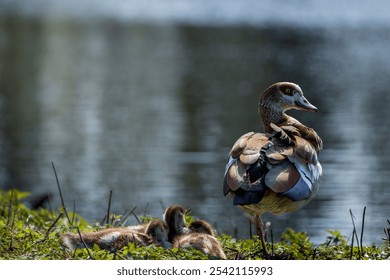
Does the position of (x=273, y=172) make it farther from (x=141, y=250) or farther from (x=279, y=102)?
(x=279, y=102)

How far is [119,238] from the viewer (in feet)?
24.7

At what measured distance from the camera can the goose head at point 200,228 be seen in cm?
788

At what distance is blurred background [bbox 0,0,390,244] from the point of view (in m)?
13.9

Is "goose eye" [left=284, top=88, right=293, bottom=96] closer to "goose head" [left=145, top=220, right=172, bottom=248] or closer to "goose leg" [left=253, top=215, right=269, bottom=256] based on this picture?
"goose leg" [left=253, top=215, right=269, bottom=256]

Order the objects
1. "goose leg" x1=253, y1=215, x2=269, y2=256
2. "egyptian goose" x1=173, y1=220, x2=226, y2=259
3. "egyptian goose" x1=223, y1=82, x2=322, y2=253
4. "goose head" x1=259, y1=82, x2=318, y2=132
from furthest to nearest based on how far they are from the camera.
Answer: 1. "goose head" x1=259, y1=82, x2=318, y2=132
2. "goose leg" x1=253, y1=215, x2=269, y2=256
3. "egyptian goose" x1=173, y1=220, x2=226, y2=259
4. "egyptian goose" x1=223, y1=82, x2=322, y2=253

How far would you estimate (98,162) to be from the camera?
16.8 m

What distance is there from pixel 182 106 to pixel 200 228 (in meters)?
16.2

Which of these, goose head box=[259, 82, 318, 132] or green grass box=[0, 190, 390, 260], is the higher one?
goose head box=[259, 82, 318, 132]

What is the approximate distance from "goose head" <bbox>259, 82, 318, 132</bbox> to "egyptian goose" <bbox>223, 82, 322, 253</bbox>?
0.77 metres

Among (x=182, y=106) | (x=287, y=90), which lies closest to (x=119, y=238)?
(x=287, y=90)

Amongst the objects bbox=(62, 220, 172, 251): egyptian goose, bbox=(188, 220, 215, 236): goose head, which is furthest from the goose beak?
bbox=(62, 220, 172, 251): egyptian goose

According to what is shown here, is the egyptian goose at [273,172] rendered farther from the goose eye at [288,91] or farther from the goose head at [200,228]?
the goose eye at [288,91]

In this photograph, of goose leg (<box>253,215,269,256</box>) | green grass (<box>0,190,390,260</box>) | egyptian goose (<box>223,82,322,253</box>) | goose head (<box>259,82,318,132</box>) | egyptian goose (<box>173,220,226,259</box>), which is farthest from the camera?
goose head (<box>259,82,318,132</box>)

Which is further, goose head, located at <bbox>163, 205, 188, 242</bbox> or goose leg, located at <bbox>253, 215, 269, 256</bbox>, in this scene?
goose head, located at <bbox>163, 205, 188, 242</bbox>
